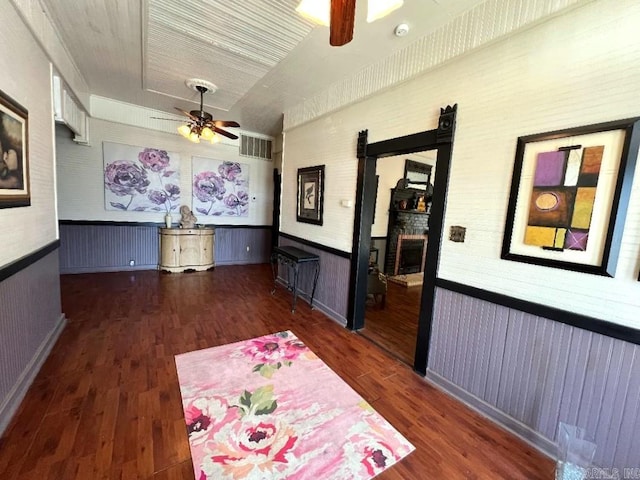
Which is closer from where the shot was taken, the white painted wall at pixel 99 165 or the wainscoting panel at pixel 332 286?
the wainscoting panel at pixel 332 286

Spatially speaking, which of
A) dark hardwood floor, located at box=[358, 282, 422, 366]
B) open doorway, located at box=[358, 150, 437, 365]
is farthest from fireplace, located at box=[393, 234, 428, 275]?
dark hardwood floor, located at box=[358, 282, 422, 366]

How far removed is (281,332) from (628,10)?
3.48m

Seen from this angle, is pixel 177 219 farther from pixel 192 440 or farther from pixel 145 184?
pixel 192 440

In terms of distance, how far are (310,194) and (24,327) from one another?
313cm

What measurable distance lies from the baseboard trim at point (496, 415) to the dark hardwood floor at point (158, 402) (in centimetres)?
5

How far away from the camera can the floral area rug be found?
59.2 inches

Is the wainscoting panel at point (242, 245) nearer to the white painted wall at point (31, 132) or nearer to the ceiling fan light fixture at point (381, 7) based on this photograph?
the white painted wall at point (31, 132)

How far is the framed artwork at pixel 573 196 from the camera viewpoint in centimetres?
141

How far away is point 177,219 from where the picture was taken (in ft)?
17.8

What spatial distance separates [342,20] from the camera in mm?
1261

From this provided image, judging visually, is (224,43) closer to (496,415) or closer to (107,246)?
(496,415)

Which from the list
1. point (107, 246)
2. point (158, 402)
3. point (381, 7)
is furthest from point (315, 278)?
point (107, 246)

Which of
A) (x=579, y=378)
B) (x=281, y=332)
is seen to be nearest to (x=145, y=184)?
(x=281, y=332)

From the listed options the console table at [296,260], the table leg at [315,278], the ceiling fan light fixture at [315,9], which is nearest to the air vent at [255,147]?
the console table at [296,260]
